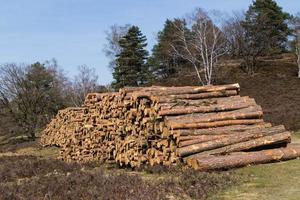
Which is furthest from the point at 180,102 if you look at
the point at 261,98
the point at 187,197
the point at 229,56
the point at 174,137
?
the point at 229,56

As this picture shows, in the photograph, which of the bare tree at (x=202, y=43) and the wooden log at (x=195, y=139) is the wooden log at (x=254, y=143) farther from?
the bare tree at (x=202, y=43)

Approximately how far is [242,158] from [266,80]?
1808 inches

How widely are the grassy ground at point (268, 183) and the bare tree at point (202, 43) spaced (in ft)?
146

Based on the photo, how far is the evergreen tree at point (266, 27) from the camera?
63750 mm

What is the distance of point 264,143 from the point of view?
12492 millimetres

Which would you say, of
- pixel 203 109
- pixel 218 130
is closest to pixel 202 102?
pixel 203 109

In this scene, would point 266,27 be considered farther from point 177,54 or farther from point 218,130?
point 218,130

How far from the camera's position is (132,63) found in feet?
211

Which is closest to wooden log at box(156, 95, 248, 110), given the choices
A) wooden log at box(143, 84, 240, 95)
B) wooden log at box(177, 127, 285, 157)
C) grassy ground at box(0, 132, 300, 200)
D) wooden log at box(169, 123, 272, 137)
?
wooden log at box(143, 84, 240, 95)

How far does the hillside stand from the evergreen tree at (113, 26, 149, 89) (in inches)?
177

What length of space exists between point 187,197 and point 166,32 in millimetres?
61868

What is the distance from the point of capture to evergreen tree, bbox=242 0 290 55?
6375 cm

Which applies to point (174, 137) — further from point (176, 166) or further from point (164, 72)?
point (164, 72)

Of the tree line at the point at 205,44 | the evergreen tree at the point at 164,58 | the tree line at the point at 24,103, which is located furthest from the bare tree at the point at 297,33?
the tree line at the point at 24,103
